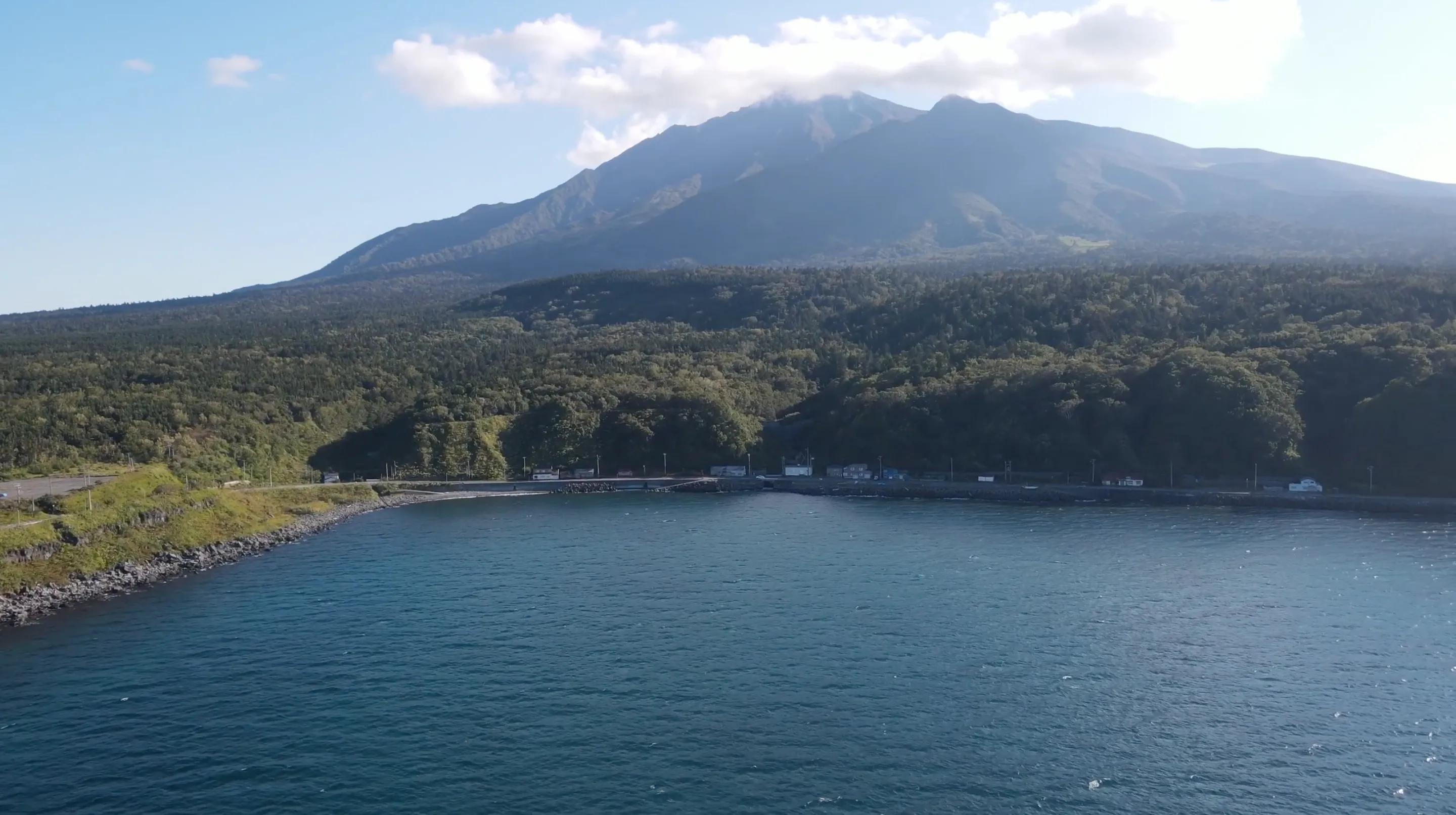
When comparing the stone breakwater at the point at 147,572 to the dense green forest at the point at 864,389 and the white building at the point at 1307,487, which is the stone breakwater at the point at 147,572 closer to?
the dense green forest at the point at 864,389

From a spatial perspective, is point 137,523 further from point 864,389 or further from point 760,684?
point 864,389

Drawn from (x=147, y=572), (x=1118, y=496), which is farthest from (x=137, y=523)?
(x=1118, y=496)

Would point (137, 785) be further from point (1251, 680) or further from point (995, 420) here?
point (995, 420)

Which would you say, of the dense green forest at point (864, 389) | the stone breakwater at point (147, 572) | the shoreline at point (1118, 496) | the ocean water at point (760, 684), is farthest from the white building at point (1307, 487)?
the stone breakwater at point (147, 572)

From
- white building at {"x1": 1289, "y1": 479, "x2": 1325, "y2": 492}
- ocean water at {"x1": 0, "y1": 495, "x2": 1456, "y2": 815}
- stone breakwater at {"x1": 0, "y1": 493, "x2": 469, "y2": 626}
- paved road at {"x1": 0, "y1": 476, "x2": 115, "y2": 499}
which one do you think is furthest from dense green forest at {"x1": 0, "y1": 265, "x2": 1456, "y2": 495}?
ocean water at {"x1": 0, "y1": 495, "x2": 1456, "y2": 815}

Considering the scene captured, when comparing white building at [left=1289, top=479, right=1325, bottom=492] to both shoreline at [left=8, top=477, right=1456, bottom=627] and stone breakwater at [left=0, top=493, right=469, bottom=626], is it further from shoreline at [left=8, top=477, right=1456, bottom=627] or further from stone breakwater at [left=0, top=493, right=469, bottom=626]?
stone breakwater at [left=0, top=493, right=469, bottom=626]

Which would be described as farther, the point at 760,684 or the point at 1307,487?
the point at 1307,487
